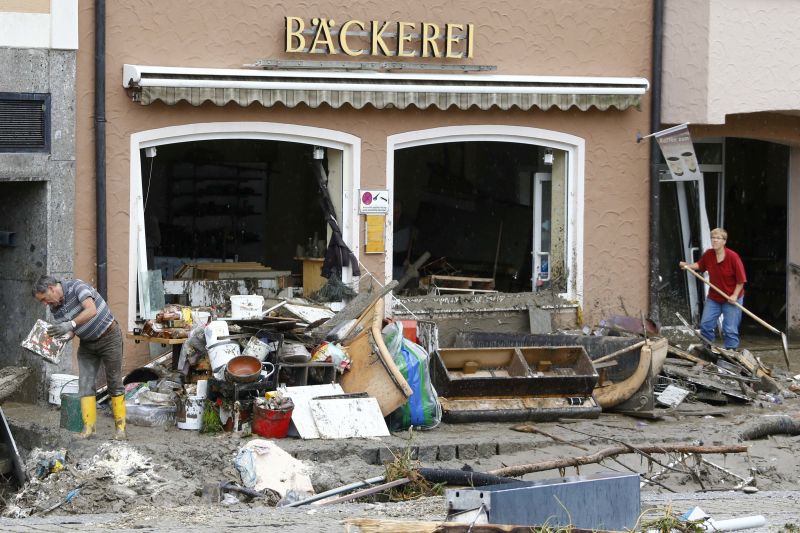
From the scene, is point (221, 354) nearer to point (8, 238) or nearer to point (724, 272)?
point (8, 238)

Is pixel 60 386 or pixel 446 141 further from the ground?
pixel 446 141

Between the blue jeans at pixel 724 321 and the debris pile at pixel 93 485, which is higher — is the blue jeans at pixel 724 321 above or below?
above

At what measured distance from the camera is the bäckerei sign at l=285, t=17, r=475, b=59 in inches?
553

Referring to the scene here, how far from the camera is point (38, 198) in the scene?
13.1 metres

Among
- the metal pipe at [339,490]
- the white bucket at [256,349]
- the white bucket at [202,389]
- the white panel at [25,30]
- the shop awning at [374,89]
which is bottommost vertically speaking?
the metal pipe at [339,490]

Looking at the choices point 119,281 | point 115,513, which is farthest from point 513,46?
point 115,513

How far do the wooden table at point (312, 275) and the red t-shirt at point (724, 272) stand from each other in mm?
4380

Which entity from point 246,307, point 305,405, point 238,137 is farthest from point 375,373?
point 238,137

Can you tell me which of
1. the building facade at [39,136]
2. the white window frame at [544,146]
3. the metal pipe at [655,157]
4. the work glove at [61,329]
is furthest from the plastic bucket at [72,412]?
the metal pipe at [655,157]

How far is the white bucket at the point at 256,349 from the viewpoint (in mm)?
12234

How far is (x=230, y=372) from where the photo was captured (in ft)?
38.6

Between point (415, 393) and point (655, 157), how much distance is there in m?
5.26

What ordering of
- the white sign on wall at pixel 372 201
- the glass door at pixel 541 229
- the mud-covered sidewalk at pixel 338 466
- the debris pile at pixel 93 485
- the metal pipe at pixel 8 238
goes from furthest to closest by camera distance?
the glass door at pixel 541 229, the white sign on wall at pixel 372 201, the metal pipe at pixel 8 238, the debris pile at pixel 93 485, the mud-covered sidewalk at pixel 338 466

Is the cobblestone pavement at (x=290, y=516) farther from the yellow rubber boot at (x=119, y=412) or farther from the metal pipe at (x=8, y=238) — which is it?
the metal pipe at (x=8, y=238)
